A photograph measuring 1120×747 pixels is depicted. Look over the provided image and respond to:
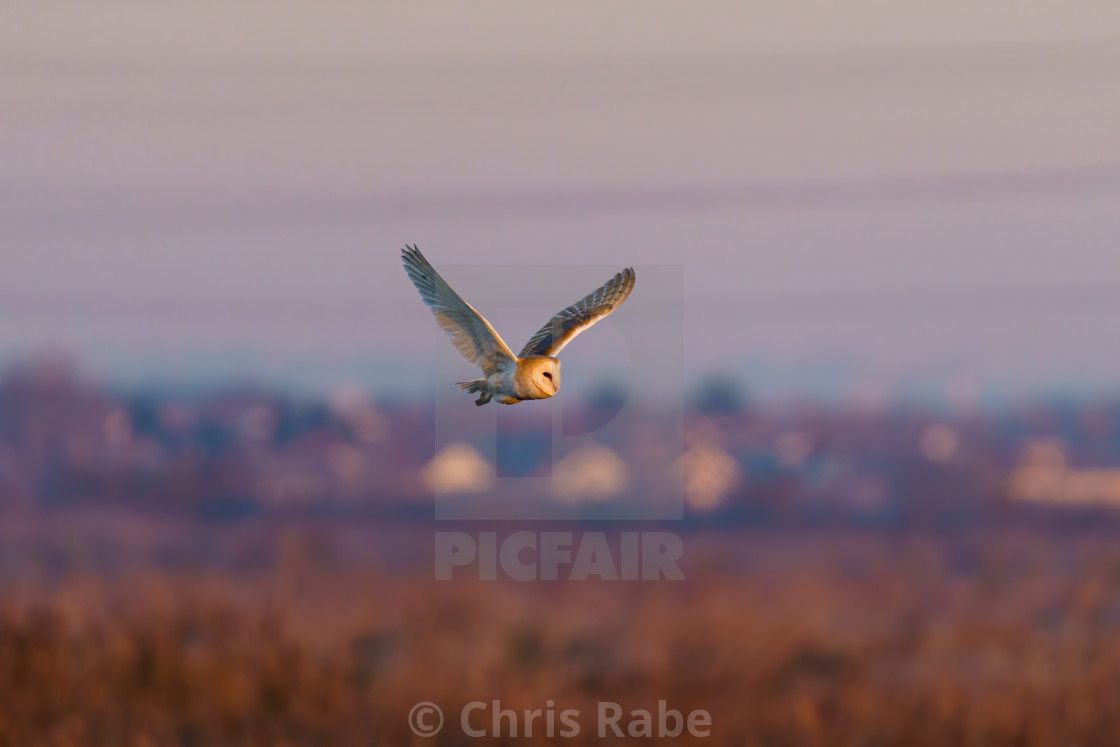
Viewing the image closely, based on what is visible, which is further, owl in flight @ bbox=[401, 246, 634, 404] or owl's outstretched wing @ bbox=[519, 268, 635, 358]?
owl's outstretched wing @ bbox=[519, 268, 635, 358]

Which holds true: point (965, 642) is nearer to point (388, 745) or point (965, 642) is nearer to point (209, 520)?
point (388, 745)

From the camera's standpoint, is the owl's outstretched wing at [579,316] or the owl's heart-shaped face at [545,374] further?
the owl's outstretched wing at [579,316]

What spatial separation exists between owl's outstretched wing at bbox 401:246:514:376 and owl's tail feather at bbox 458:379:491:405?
0.24ft

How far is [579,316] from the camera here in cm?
435

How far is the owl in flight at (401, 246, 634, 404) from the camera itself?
3.78 metres

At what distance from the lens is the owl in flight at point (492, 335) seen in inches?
149

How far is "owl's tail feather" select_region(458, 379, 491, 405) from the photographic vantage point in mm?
3781

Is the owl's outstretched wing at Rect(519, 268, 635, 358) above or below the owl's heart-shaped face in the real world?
above

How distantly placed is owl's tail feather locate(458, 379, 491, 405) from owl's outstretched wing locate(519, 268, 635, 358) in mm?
169

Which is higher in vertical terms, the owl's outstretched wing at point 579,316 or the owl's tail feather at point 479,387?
the owl's outstretched wing at point 579,316

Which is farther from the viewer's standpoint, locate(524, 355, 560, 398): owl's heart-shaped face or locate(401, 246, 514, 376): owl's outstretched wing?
locate(401, 246, 514, 376): owl's outstretched wing

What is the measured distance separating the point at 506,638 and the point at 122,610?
8.64 metres

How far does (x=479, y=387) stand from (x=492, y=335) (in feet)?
0.93

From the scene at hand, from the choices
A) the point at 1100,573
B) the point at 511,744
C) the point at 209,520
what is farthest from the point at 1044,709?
the point at 209,520
